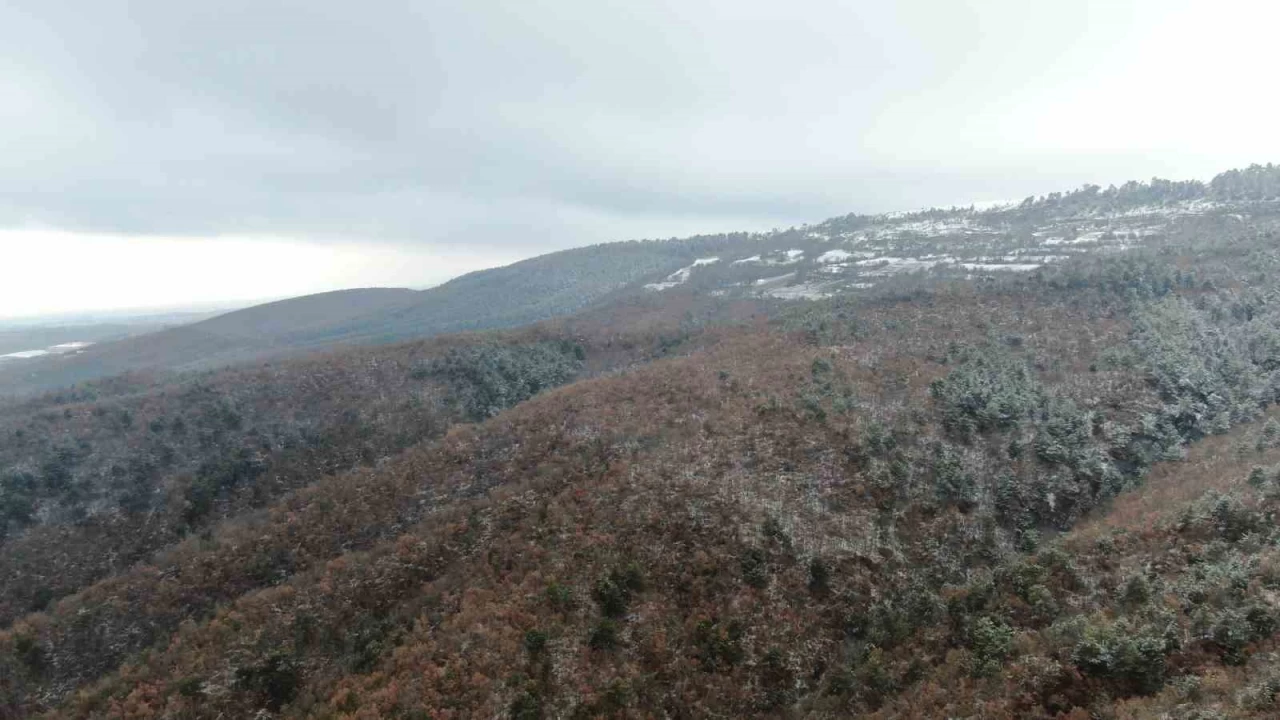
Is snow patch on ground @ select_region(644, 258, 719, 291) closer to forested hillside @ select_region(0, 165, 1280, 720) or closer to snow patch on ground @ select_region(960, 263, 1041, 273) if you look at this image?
snow patch on ground @ select_region(960, 263, 1041, 273)

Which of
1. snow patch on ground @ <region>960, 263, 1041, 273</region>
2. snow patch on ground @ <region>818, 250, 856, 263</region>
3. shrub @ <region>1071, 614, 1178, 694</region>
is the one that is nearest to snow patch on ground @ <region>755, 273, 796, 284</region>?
snow patch on ground @ <region>818, 250, 856, 263</region>

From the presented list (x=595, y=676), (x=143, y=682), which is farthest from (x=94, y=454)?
(x=595, y=676)

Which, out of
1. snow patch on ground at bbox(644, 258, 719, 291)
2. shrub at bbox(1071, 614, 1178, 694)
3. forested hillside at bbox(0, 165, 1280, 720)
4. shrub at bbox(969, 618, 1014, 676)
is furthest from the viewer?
snow patch on ground at bbox(644, 258, 719, 291)

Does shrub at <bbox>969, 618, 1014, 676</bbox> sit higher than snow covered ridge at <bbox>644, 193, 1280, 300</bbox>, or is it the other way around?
snow covered ridge at <bbox>644, 193, 1280, 300</bbox>

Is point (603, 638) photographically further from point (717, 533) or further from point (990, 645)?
point (990, 645)

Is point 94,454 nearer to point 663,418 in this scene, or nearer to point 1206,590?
point 663,418

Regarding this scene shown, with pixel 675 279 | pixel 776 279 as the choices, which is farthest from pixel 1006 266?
pixel 675 279

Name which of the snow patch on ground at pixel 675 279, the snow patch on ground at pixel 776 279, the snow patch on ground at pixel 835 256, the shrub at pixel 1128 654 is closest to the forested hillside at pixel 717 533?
the shrub at pixel 1128 654

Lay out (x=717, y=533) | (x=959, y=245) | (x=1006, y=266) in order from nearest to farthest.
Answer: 1. (x=717, y=533)
2. (x=1006, y=266)
3. (x=959, y=245)

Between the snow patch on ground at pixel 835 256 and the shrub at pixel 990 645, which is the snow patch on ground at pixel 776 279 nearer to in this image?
the snow patch on ground at pixel 835 256
